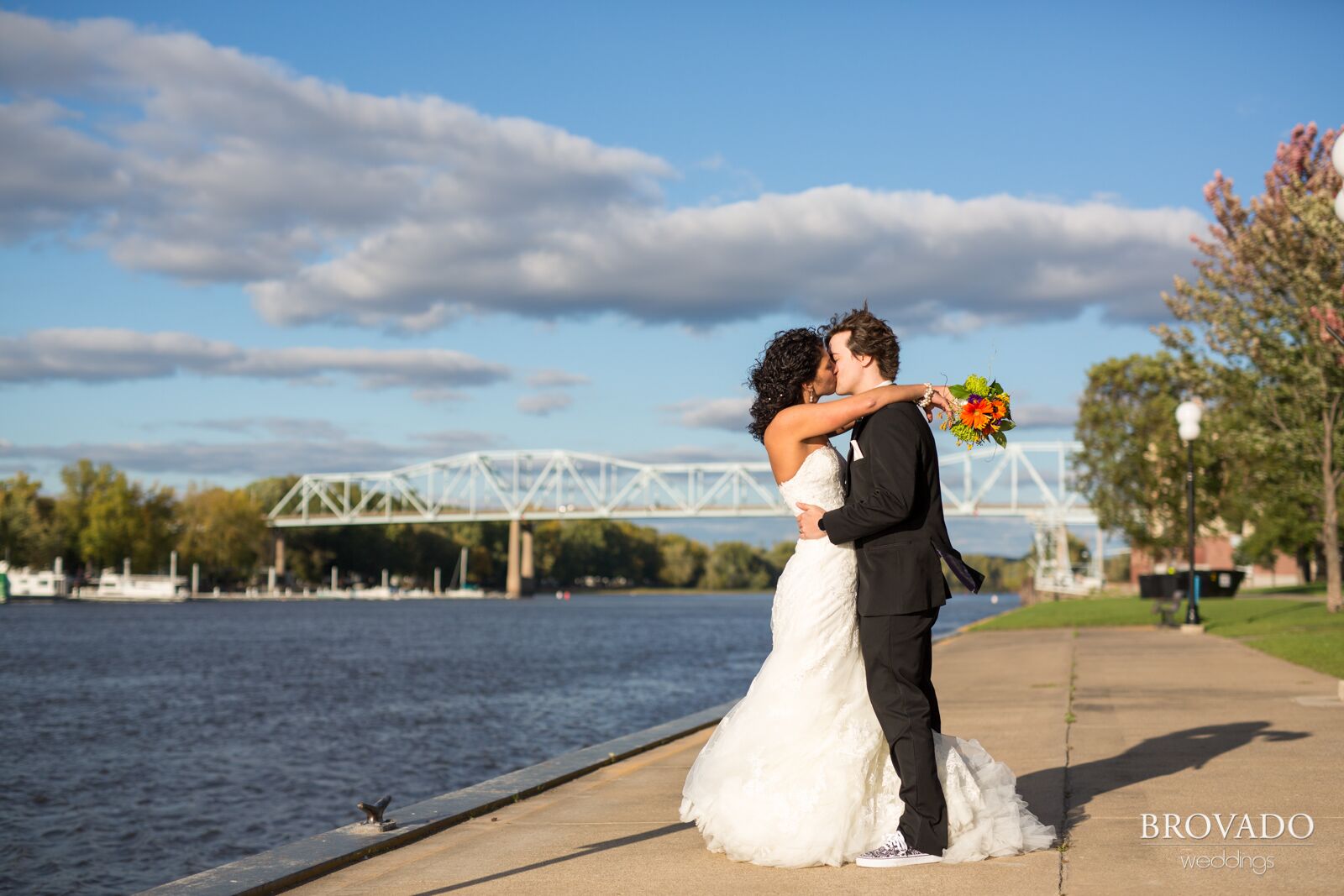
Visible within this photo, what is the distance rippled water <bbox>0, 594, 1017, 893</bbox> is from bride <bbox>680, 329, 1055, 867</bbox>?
21.7ft

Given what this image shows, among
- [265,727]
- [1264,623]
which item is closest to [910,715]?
[265,727]

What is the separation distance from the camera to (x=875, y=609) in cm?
520

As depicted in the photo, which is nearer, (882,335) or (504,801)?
(882,335)

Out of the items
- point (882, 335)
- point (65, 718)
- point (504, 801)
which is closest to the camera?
point (882, 335)

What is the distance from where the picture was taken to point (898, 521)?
5125mm

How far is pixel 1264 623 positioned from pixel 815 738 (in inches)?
756

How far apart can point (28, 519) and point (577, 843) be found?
109034 mm

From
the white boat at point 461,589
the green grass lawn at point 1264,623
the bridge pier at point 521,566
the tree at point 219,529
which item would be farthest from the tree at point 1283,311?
the white boat at point 461,589

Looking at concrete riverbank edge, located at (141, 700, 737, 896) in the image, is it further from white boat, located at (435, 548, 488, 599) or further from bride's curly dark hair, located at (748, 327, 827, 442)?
white boat, located at (435, 548, 488, 599)

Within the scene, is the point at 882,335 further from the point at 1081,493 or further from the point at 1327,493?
the point at 1081,493

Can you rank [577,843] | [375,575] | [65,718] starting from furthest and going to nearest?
[375,575], [65,718], [577,843]

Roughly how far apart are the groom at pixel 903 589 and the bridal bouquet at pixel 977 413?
200 mm

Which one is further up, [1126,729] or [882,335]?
[882,335]

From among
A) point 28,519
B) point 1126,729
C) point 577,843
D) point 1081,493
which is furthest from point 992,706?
point 28,519
